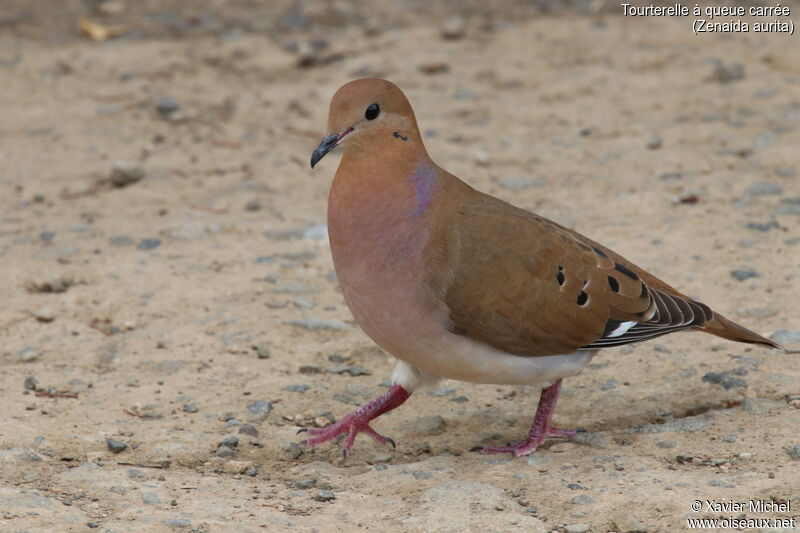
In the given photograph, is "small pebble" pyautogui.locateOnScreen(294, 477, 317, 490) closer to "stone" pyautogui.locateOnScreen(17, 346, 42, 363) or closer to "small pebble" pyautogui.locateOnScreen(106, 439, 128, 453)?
"small pebble" pyautogui.locateOnScreen(106, 439, 128, 453)

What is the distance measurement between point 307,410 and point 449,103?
3884mm

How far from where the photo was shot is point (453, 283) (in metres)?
3.63

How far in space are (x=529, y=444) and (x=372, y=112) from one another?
4.09 ft

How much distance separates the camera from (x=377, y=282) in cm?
359

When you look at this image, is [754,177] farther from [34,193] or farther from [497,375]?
[34,193]

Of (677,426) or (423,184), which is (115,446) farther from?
(677,426)

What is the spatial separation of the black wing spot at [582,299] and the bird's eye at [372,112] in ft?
3.04

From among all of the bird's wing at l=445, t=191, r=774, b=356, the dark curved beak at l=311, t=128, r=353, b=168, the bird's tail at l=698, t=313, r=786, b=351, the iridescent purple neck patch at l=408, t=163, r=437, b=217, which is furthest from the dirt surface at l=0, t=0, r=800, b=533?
the dark curved beak at l=311, t=128, r=353, b=168

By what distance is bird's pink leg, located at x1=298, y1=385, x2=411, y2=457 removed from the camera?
3896mm

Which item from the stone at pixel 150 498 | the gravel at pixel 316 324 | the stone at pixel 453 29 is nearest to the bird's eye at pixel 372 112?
the gravel at pixel 316 324

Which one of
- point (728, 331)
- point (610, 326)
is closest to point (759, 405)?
point (728, 331)

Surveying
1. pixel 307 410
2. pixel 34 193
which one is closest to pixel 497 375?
pixel 307 410

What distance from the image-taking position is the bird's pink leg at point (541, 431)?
150 inches

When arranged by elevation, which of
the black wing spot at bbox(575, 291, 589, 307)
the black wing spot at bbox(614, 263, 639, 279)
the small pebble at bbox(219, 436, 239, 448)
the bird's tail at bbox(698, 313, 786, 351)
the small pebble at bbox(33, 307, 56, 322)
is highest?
the black wing spot at bbox(614, 263, 639, 279)
